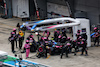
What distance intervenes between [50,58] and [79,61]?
7.17 ft

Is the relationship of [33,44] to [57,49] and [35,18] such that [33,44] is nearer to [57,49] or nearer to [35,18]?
[57,49]

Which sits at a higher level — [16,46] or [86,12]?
[86,12]

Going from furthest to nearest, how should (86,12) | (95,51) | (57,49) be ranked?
(86,12) → (95,51) → (57,49)

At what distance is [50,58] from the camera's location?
17.5 metres

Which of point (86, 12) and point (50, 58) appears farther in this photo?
point (86, 12)

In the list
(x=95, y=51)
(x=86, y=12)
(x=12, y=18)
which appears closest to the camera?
(x=95, y=51)

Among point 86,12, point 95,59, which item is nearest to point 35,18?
point 86,12

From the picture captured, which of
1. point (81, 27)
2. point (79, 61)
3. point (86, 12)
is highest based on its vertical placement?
point (86, 12)

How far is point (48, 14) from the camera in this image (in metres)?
34.2

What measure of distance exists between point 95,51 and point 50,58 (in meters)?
4.05

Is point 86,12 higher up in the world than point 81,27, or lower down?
higher up

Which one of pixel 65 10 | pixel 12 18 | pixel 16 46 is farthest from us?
pixel 12 18

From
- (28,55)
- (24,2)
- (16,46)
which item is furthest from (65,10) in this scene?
(28,55)

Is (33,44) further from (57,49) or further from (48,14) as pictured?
(48,14)
